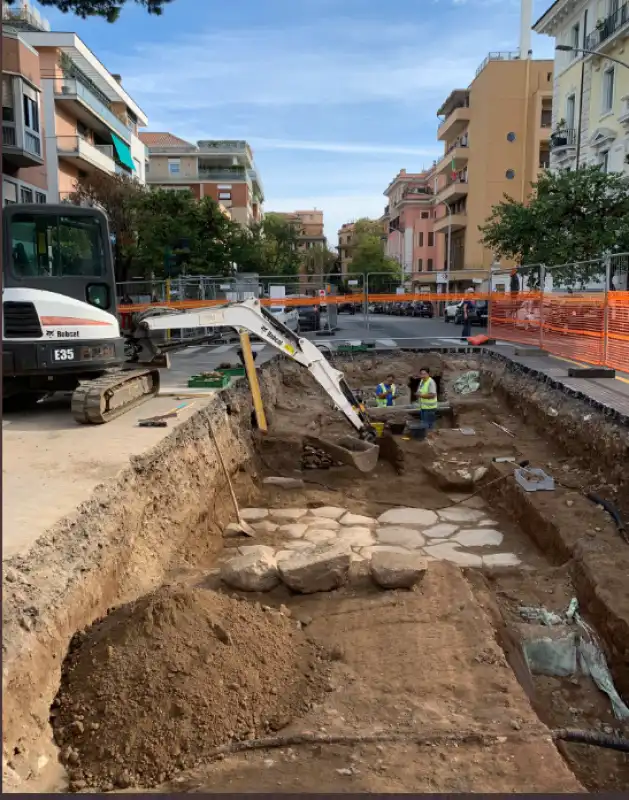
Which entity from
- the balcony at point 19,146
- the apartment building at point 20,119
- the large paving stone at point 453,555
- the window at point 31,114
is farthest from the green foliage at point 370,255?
the large paving stone at point 453,555

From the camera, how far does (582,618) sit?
17.9 feet

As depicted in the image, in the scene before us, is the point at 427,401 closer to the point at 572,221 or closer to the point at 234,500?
the point at 234,500

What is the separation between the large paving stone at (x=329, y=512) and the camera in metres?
8.19

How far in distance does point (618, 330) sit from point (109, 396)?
8.60 meters

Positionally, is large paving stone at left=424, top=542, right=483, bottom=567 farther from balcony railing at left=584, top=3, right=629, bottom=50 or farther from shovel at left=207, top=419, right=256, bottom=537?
balcony railing at left=584, top=3, right=629, bottom=50

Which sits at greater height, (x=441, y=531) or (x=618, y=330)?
(x=618, y=330)

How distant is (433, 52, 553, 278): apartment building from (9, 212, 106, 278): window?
39.1 meters

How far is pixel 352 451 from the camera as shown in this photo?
1009 cm

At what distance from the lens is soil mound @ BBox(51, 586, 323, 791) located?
3.20 metres

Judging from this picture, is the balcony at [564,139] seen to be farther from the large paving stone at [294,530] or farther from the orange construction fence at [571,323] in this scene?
the large paving stone at [294,530]

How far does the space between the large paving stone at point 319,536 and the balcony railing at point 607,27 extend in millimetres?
29821

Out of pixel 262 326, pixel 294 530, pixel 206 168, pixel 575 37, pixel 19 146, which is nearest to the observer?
pixel 294 530

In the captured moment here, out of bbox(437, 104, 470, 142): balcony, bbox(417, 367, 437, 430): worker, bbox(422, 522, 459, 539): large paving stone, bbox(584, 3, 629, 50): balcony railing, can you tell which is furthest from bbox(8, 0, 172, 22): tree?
bbox(437, 104, 470, 142): balcony

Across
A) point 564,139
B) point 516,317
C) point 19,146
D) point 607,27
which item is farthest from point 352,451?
point 564,139
